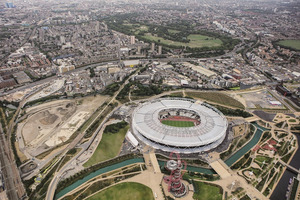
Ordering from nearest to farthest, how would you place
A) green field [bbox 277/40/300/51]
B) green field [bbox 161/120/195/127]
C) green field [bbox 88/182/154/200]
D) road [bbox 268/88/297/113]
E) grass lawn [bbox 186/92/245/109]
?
green field [bbox 88/182/154/200] → green field [bbox 161/120/195/127] → road [bbox 268/88/297/113] → grass lawn [bbox 186/92/245/109] → green field [bbox 277/40/300/51]

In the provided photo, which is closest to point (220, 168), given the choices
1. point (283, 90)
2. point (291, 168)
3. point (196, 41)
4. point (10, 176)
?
point (291, 168)

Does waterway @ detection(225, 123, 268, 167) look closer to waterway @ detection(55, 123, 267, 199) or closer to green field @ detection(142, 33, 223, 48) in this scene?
waterway @ detection(55, 123, 267, 199)

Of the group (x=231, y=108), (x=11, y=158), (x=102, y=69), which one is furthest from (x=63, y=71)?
(x=231, y=108)

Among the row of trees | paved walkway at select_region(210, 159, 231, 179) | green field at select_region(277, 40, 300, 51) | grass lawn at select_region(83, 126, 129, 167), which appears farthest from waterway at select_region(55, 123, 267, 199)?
green field at select_region(277, 40, 300, 51)

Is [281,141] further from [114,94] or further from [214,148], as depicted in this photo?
[114,94]

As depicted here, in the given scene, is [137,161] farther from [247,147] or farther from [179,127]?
[247,147]

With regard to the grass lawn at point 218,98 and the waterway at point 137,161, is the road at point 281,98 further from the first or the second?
the waterway at point 137,161
